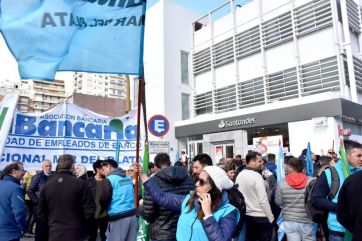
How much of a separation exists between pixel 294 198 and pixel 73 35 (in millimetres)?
3972

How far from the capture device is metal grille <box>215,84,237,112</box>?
22734mm

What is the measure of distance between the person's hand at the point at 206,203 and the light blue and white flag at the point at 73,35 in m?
1.80

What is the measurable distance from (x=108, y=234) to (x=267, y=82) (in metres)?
17.2

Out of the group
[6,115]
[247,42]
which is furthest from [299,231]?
[247,42]

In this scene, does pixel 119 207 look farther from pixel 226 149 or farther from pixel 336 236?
pixel 226 149

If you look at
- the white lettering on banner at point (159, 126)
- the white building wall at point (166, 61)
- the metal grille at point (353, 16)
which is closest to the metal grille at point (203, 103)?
the white building wall at point (166, 61)

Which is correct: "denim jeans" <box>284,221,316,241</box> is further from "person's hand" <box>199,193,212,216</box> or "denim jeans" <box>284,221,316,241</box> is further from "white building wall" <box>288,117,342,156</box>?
"white building wall" <box>288,117,342,156</box>

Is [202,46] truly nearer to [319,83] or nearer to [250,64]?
[250,64]

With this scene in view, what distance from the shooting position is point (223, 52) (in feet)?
78.5

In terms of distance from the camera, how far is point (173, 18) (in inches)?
1024

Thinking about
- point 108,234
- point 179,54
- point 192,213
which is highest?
point 179,54

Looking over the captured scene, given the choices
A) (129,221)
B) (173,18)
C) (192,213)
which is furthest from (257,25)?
(192,213)

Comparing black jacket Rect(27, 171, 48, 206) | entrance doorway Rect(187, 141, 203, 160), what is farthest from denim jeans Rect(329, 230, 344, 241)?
entrance doorway Rect(187, 141, 203, 160)

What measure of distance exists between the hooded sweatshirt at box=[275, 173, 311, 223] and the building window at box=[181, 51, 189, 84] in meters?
21.2
